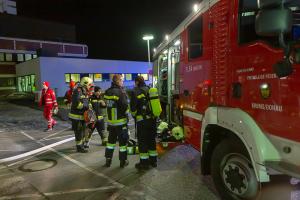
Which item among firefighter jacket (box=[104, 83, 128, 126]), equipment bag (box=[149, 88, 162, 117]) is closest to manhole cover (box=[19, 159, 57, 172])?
firefighter jacket (box=[104, 83, 128, 126])

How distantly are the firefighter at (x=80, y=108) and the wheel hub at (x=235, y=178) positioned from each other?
4.32 metres

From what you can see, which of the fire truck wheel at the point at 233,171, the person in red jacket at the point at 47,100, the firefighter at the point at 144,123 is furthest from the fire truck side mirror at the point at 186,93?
the person in red jacket at the point at 47,100

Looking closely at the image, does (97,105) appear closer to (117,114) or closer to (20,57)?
(117,114)

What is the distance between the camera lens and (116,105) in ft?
19.0

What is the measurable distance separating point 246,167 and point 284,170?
2.09ft

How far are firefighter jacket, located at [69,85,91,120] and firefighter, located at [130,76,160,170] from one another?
6.14ft

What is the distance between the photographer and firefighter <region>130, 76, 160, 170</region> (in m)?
5.74

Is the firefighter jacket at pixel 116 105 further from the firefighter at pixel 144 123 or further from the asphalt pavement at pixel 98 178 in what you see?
the asphalt pavement at pixel 98 178

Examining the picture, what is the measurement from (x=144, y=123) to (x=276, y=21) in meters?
3.60

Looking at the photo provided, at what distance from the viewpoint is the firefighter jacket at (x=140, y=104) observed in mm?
5707

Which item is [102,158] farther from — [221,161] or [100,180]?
[221,161]

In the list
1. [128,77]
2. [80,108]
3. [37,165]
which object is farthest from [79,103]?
[128,77]

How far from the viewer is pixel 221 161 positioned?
387cm

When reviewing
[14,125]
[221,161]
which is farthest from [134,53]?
[221,161]
